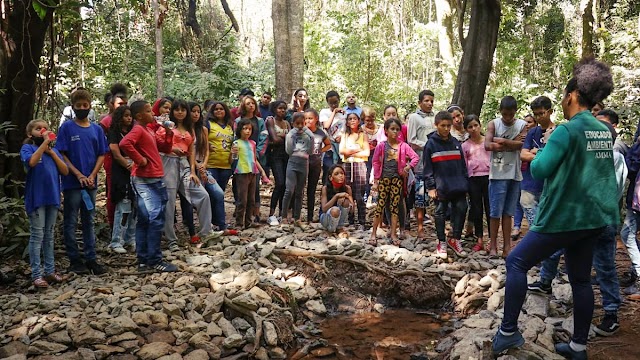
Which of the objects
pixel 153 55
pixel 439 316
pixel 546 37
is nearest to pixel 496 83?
pixel 546 37

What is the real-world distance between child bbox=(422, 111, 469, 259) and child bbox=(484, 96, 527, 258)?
0.32m

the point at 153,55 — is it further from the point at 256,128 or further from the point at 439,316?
the point at 439,316

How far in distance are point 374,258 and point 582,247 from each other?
3.06 m

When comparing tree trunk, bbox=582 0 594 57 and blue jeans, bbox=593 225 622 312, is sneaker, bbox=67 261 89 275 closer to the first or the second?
→ blue jeans, bbox=593 225 622 312

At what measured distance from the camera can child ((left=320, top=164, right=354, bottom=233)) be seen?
6.80 meters

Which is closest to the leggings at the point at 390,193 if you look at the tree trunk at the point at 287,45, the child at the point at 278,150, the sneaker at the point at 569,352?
the child at the point at 278,150

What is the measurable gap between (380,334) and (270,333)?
3.71 ft

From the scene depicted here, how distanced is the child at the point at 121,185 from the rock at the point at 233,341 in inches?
91.0

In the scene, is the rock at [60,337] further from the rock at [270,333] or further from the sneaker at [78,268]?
the rock at [270,333]

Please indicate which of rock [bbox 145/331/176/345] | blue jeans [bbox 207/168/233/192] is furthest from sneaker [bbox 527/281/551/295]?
blue jeans [bbox 207/168/233/192]

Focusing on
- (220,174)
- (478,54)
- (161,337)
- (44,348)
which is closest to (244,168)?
(220,174)

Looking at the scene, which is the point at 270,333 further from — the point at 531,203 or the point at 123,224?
the point at 531,203

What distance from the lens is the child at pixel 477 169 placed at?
612cm

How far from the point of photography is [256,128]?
7.21 m
